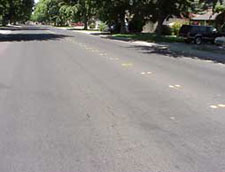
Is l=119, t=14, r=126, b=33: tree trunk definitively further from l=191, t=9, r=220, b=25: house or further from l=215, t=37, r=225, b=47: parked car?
l=215, t=37, r=225, b=47: parked car

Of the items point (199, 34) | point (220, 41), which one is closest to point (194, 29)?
point (199, 34)

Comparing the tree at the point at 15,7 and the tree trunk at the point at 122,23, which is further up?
the tree at the point at 15,7

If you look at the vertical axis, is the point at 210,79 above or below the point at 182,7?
below

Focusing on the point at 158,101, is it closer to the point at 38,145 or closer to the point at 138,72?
Answer: the point at 38,145

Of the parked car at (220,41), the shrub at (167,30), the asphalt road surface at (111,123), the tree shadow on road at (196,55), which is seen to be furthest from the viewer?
the shrub at (167,30)

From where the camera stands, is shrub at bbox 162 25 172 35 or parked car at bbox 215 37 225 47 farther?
shrub at bbox 162 25 172 35

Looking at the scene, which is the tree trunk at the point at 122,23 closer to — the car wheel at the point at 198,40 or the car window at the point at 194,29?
the car window at the point at 194,29

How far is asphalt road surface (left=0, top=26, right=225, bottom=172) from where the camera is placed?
211 inches

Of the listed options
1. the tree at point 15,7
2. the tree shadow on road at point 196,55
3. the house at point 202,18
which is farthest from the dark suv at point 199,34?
the house at point 202,18

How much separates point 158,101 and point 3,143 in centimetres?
422

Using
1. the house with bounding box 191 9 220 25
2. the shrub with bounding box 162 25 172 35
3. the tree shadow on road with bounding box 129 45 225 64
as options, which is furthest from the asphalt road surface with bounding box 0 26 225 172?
the house with bounding box 191 9 220 25

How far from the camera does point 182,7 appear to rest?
4288 centimetres

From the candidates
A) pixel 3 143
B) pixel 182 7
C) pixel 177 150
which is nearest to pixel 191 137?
pixel 177 150

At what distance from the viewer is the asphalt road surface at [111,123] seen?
17.6ft
